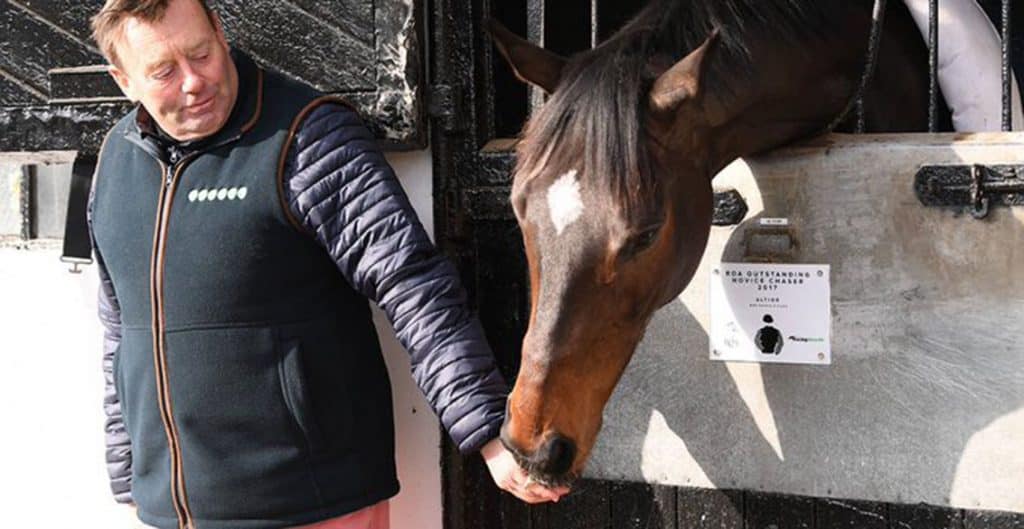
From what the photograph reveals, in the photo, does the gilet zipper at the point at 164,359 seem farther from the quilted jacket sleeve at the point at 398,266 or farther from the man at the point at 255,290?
the quilted jacket sleeve at the point at 398,266

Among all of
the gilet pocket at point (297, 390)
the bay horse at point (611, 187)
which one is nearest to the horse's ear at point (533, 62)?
the bay horse at point (611, 187)

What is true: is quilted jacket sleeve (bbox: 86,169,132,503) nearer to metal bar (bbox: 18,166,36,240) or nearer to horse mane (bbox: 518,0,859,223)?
metal bar (bbox: 18,166,36,240)

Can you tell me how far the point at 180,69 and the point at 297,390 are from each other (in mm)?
587

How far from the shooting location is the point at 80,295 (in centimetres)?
283

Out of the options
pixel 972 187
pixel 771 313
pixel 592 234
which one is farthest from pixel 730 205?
pixel 592 234

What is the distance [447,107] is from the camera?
8.11ft

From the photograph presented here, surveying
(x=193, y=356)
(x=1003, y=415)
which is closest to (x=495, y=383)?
(x=193, y=356)

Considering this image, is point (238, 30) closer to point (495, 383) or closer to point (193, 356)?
point (193, 356)

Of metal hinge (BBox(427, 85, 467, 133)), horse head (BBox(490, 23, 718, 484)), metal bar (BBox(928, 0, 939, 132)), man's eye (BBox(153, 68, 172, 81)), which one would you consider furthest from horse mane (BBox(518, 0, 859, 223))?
man's eye (BBox(153, 68, 172, 81))

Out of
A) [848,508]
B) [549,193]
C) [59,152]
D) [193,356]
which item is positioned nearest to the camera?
[549,193]

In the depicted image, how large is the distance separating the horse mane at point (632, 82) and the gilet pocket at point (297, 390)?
517mm

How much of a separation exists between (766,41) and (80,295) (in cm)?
169

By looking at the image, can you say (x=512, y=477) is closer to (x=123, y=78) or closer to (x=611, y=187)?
(x=611, y=187)

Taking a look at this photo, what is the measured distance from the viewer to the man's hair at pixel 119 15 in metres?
2.03
